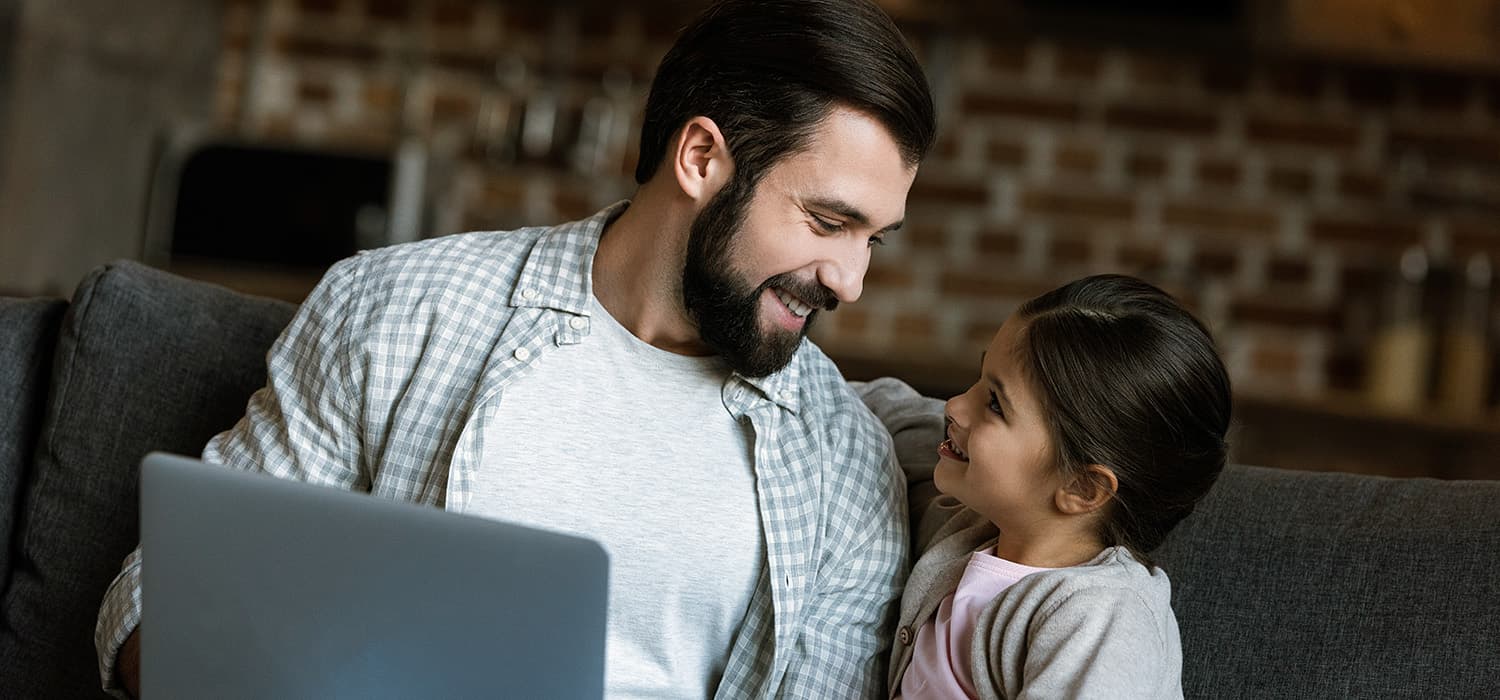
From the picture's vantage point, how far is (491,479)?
4.62 feet

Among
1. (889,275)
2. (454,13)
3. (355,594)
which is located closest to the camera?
(355,594)

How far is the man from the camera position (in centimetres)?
142

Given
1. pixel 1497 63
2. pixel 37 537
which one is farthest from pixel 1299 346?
pixel 37 537

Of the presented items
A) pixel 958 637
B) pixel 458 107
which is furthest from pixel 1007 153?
pixel 958 637

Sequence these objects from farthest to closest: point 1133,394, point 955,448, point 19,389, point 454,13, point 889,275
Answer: point 454,13
point 889,275
point 19,389
point 955,448
point 1133,394

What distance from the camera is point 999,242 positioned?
3.88m

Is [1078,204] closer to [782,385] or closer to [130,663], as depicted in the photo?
[782,385]

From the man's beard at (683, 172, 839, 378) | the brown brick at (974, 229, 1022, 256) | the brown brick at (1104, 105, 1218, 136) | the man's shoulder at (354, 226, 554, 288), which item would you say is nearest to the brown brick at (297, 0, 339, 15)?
the brown brick at (974, 229, 1022, 256)

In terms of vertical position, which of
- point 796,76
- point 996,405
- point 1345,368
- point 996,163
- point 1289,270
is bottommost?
point 1345,368

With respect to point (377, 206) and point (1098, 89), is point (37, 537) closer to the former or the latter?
point (377, 206)

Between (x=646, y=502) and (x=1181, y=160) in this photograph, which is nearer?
(x=646, y=502)

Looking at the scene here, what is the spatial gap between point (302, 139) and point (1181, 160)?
7.35ft

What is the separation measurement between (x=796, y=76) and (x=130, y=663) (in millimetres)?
817

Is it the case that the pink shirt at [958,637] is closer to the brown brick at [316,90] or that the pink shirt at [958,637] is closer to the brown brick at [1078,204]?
the brown brick at [1078,204]
